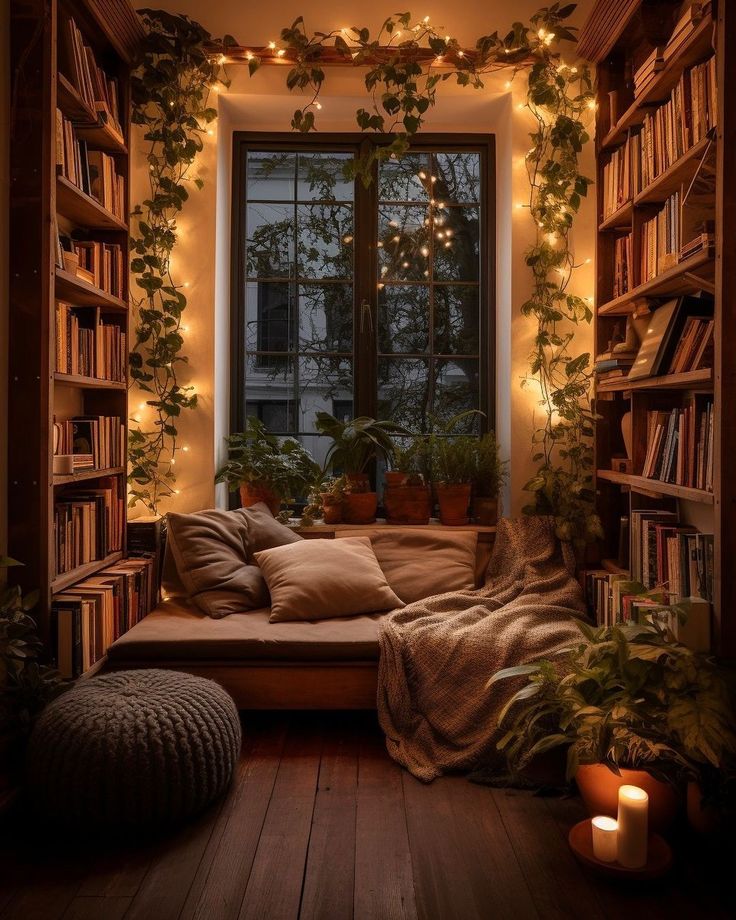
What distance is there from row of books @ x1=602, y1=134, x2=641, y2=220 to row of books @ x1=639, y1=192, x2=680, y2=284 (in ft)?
0.54

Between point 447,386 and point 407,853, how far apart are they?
102 inches

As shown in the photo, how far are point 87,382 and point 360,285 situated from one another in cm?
168

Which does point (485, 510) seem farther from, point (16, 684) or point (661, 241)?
point (16, 684)

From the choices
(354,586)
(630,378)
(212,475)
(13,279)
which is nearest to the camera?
(13,279)

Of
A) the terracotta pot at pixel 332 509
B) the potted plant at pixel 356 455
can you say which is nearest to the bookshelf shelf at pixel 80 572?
the terracotta pot at pixel 332 509

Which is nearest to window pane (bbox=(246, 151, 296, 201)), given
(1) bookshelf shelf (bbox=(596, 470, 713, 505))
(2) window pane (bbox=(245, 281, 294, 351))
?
(2) window pane (bbox=(245, 281, 294, 351))

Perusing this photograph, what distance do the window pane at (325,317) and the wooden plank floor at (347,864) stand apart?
2327 millimetres

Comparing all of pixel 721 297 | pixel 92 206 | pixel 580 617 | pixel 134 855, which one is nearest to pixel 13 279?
pixel 92 206

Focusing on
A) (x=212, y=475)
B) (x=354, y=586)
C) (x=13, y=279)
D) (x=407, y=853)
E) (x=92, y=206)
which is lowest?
(x=407, y=853)

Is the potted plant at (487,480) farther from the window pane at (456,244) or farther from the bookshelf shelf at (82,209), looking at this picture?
the bookshelf shelf at (82,209)

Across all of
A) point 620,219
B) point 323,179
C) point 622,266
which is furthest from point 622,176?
point 323,179

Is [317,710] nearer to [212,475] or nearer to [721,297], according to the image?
[212,475]

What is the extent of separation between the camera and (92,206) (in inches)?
122

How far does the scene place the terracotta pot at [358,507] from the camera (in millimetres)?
3879
